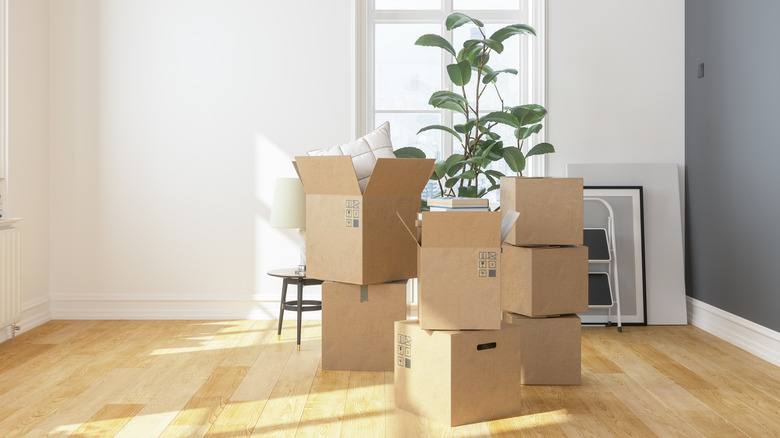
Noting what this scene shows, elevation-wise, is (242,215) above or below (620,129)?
below

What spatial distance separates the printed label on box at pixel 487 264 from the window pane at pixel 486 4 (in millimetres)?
2559

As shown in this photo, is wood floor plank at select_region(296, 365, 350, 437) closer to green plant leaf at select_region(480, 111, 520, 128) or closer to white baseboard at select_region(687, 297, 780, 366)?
green plant leaf at select_region(480, 111, 520, 128)

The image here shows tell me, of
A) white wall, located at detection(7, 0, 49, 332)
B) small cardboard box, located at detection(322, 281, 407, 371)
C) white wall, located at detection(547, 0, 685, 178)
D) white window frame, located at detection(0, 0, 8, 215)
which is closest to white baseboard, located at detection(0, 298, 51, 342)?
white wall, located at detection(7, 0, 49, 332)

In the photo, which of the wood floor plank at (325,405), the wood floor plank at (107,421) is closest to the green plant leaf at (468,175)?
the wood floor plank at (325,405)

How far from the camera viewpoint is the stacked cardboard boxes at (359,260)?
10.0ft

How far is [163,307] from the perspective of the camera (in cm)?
438

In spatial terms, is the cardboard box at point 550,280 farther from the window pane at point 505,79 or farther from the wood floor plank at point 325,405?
the window pane at point 505,79

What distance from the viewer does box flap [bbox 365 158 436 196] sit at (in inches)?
117

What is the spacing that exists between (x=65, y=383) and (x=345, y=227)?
1355 mm

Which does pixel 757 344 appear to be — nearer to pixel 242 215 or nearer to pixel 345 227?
pixel 345 227

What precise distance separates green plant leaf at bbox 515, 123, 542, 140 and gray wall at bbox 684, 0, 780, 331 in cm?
104

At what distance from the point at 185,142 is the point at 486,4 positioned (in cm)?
216

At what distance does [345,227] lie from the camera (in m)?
3.07

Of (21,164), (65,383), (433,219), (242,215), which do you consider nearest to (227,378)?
(65,383)
